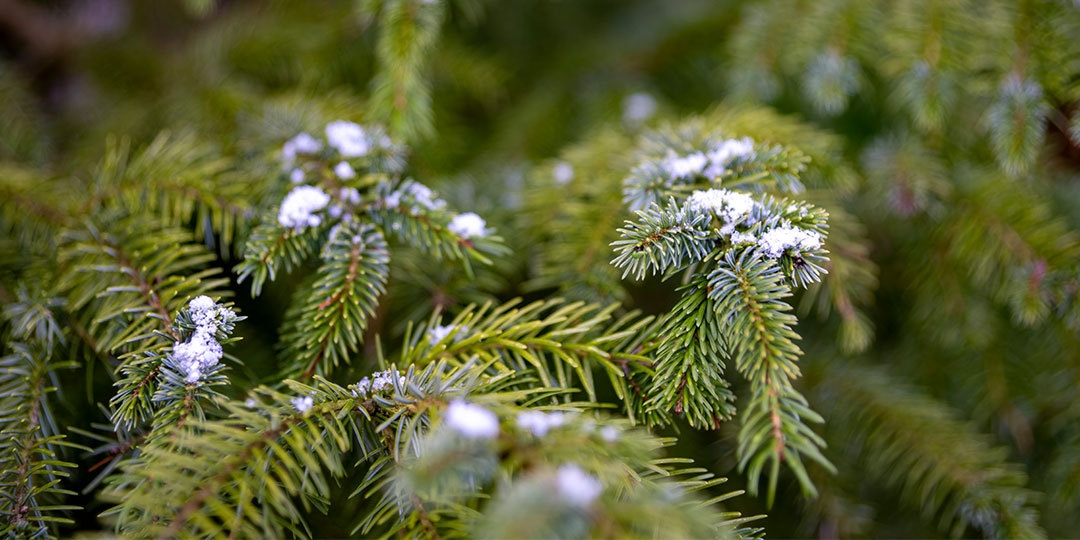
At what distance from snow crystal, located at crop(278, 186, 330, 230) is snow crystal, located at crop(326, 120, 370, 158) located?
0.10 m

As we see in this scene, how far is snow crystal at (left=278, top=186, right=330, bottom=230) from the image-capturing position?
0.74 metres

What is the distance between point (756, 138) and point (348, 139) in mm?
564

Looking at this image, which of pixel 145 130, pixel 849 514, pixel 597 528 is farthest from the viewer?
pixel 145 130

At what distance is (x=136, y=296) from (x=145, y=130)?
0.62 meters

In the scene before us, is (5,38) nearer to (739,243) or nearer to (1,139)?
(1,139)

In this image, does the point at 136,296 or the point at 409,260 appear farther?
the point at 409,260

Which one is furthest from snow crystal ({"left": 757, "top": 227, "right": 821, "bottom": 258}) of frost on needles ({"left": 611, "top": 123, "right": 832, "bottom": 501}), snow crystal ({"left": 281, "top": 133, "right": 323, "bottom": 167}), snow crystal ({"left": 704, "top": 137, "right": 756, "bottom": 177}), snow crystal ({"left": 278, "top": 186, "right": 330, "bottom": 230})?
snow crystal ({"left": 281, "top": 133, "right": 323, "bottom": 167})

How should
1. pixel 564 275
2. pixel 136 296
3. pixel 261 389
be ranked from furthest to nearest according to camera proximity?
pixel 564 275
pixel 136 296
pixel 261 389

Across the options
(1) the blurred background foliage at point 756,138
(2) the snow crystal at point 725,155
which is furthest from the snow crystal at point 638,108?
(2) the snow crystal at point 725,155

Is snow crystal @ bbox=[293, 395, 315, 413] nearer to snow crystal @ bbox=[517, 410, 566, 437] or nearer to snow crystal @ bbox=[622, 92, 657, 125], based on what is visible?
snow crystal @ bbox=[517, 410, 566, 437]

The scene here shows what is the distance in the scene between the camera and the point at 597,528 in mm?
434

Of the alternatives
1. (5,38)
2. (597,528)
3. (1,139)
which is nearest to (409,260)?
(597,528)

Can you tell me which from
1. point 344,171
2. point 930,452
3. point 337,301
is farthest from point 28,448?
point 930,452

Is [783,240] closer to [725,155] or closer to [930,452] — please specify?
[725,155]
